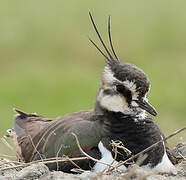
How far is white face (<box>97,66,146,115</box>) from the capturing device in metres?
7.00

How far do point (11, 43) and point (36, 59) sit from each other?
70 cm

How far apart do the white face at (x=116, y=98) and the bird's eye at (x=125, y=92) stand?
0.08ft

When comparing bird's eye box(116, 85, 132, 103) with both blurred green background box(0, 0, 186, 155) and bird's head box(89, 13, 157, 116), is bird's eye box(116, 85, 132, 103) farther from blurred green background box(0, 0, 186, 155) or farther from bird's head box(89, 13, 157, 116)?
blurred green background box(0, 0, 186, 155)

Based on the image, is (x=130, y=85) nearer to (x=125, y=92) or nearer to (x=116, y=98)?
(x=125, y=92)

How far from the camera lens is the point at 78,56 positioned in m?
18.1

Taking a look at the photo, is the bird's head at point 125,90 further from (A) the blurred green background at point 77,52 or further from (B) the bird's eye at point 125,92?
(A) the blurred green background at point 77,52

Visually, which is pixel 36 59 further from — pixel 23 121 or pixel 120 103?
pixel 120 103

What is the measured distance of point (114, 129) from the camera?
23.1 ft

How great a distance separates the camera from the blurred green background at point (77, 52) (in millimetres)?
16203

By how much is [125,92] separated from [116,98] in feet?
0.36

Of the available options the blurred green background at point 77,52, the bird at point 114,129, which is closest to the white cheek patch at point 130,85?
the bird at point 114,129

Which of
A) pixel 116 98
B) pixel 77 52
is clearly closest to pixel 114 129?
pixel 116 98

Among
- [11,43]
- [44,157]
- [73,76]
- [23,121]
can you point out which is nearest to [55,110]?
[73,76]

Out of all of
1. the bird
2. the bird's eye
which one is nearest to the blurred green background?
the bird
